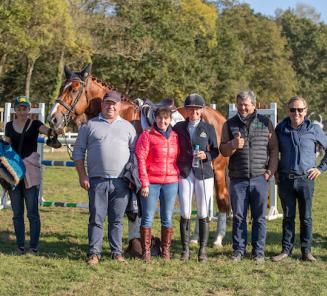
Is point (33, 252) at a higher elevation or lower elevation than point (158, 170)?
lower

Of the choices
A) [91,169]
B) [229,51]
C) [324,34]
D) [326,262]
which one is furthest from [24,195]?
[324,34]

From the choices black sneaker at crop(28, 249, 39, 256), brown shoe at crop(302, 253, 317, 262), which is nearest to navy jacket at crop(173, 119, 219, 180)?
brown shoe at crop(302, 253, 317, 262)

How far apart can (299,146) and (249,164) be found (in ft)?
2.13

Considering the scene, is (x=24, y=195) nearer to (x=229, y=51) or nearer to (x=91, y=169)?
(x=91, y=169)

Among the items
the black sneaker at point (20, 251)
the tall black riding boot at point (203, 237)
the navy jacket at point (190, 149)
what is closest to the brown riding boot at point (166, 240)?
the tall black riding boot at point (203, 237)

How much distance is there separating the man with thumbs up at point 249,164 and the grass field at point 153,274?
33 cm

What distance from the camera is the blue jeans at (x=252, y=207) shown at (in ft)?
22.4

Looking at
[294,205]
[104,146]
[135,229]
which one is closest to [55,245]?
[135,229]

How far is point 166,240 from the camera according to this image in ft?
22.4

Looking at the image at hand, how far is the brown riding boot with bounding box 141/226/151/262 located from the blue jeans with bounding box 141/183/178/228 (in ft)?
0.21

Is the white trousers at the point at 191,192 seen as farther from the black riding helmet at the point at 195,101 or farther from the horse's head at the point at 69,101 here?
the horse's head at the point at 69,101

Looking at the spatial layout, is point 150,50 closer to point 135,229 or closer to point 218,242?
point 218,242

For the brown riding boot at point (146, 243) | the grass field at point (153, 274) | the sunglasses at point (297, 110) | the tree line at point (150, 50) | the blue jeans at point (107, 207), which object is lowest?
the grass field at point (153, 274)

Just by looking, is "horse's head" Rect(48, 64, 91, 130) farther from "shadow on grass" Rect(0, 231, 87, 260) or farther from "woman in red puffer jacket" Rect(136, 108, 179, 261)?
"shadow on grass" Rect(0, 231, 87, 260)
